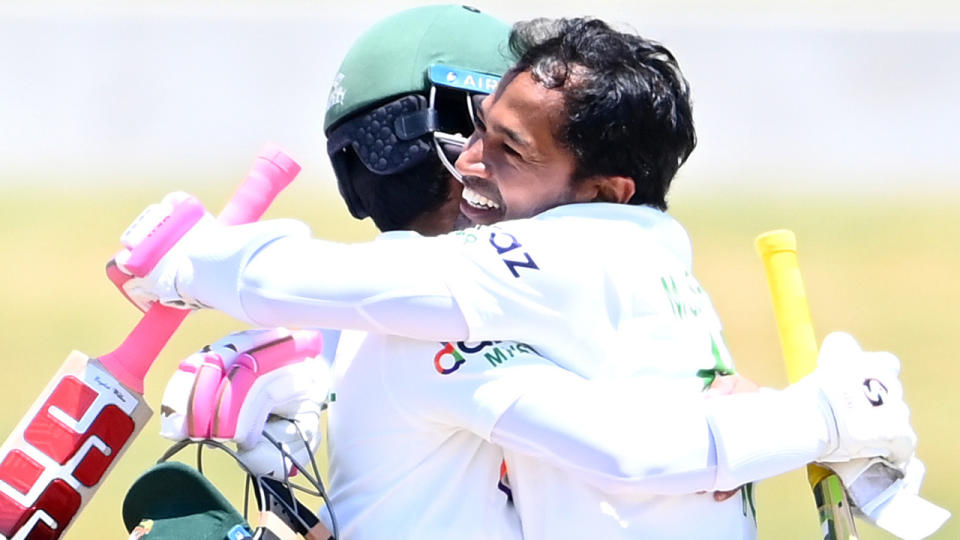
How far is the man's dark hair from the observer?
91.0 inches

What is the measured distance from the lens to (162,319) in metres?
2.38

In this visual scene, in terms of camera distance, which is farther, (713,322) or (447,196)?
(447,196)

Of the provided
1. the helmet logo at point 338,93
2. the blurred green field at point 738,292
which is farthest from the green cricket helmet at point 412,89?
the blurred green field at point 738,292

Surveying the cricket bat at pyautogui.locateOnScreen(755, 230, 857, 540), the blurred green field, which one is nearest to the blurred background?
the blurred green field

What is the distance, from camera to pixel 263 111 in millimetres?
12875

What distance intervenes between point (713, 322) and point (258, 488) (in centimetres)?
74

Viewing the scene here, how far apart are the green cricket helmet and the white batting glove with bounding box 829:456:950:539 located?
832 mm

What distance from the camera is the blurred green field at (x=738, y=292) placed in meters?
6.34

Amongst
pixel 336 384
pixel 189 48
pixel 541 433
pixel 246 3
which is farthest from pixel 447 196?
pixel 246 3

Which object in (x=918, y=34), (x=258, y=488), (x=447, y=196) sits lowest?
(x=918, y=34)

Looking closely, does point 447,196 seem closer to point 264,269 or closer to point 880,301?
point 264,269

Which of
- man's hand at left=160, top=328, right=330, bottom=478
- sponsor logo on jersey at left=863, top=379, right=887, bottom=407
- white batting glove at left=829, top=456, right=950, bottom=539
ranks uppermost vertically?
man's hand at left=160, top=328, right=330, bottom=478

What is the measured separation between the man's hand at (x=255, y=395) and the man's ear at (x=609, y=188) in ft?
1.57

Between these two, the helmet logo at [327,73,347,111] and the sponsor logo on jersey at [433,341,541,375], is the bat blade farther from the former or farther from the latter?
the helmet logo at [327,73,347,111]
